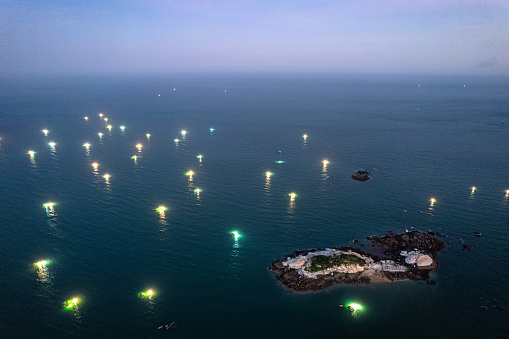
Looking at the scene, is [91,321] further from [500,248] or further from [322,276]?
[500,248]

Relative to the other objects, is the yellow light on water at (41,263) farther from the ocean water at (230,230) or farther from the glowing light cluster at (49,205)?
the glowing light cluster at (49,205)

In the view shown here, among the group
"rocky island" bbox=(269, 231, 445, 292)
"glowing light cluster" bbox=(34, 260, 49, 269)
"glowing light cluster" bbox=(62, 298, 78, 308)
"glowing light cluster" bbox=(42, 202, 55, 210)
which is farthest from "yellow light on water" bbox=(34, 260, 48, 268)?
"rocky island" bbox=(269, 231, 445, 292)

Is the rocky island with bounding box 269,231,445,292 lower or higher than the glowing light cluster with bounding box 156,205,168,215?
higher

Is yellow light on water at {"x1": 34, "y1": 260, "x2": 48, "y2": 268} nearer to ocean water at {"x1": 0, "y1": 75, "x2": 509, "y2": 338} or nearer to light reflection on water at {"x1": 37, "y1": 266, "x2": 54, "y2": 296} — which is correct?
light reflection on water at {"x1": 37, "y1": 266, "x2": 54, "y2": 296}

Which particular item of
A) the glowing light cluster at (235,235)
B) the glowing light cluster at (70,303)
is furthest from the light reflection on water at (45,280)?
the glowing light cluster at (235,235)

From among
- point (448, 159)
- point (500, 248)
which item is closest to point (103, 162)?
point (500, 248)

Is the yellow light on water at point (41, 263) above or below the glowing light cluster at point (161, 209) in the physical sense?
below

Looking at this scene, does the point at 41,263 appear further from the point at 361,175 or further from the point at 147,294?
the point at 361,175
